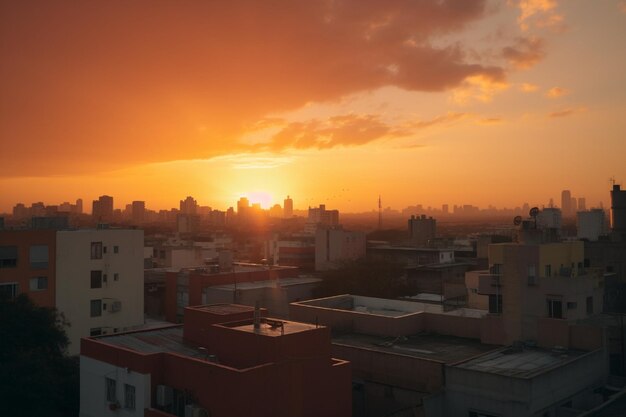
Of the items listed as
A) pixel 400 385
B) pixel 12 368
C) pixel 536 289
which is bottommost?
pixel 400 385

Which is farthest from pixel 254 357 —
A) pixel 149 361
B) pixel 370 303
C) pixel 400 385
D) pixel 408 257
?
pixel 408 257

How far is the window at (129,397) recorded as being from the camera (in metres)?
16.0

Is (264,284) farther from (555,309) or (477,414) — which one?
(477,414)

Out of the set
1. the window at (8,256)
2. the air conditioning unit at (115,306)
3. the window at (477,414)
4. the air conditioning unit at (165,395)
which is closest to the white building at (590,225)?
the air conditioning unit at (115,306)

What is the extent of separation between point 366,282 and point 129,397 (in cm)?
2943

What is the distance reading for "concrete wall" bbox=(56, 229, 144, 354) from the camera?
108 feet

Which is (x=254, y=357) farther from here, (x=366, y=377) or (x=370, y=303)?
(x=370, y=303)

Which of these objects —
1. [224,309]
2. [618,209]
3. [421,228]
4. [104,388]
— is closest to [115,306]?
[224,309]

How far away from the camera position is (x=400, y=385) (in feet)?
62.7

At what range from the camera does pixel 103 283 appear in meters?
34.5

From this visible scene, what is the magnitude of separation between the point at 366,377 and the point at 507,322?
5.90 metres

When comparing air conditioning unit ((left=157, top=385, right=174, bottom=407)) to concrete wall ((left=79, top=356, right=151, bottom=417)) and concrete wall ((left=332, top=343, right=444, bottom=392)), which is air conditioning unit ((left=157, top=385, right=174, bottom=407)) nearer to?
concrete wall ((left=79, top=356, right=151, bottom=417))

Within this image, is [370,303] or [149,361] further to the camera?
[370,303]

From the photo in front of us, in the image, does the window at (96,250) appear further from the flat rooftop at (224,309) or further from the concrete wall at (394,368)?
the concrete wall at (394,368)
